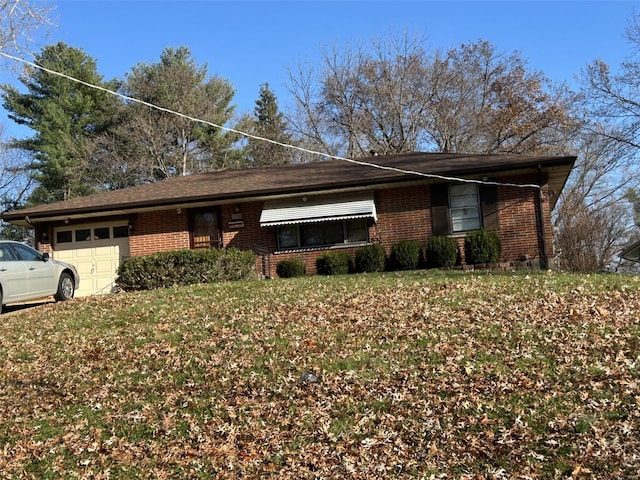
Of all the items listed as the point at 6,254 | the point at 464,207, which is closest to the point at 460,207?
the point at 464,207

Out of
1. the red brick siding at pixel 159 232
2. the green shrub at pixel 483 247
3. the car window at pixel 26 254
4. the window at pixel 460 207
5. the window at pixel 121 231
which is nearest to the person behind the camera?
the car window at pixel 26 254

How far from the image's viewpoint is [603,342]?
626 centimetres

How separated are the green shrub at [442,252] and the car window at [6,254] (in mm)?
9555

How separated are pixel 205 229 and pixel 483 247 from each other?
7.90 metres

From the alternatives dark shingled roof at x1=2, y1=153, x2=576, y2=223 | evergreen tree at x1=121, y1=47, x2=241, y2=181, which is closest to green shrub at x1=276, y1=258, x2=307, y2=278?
dark shingled roof at x1=2, y1=153, x2=576, y2=223

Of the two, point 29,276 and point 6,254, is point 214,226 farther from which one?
point 6,254

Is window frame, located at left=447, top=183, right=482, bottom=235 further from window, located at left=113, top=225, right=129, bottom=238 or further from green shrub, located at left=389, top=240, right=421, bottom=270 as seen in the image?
window, located at left=113, top=225, right=129, bottom=238

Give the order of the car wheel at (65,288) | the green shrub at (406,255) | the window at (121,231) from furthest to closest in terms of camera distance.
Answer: the window at (121,231)
the green shrub at (406,255)
the car wheel at (65,288)

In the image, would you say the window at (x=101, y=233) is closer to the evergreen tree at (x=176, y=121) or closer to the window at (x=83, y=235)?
the window at (x=83, y=235)

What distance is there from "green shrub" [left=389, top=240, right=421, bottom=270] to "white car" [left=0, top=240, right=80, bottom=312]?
7896mm

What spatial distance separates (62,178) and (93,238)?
1760cm

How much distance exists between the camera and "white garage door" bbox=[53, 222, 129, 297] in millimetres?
16672

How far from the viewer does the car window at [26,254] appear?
11.2 m

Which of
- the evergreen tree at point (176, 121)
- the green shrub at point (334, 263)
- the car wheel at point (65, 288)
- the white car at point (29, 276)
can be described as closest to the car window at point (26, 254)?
the white car at point (29, 276)
